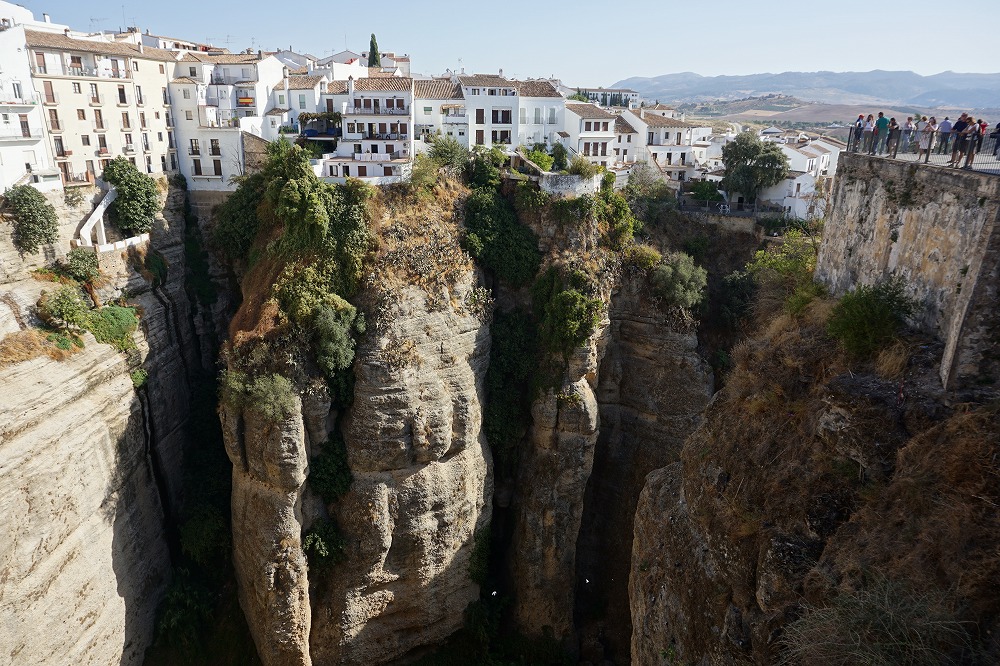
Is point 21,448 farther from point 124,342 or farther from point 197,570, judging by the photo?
point 197,570

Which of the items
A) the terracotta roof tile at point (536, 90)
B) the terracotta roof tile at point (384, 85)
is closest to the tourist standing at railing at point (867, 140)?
the terracotta roof tile at point (384, 85)

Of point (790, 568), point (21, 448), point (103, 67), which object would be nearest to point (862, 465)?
point (790, 568)

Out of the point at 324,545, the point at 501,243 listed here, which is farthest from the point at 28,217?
the point at 501,243

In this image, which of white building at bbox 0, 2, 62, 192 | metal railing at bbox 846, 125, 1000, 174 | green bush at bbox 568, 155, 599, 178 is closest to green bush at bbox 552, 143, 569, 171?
green bush at bbox 568, 155, 599, 178

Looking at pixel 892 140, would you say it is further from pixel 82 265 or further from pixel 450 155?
pixel 82 265

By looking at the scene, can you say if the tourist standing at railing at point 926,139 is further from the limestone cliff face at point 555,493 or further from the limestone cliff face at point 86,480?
the limestone cliff face at point 86,480
